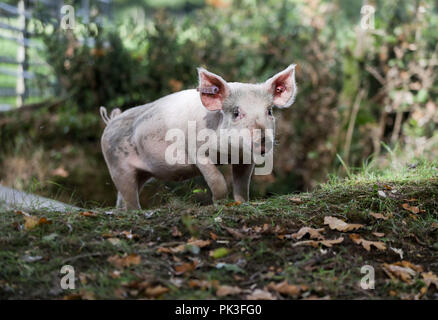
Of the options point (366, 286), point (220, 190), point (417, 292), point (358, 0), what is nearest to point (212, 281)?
point (366, 286)

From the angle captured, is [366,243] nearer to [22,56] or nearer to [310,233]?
[310,233]

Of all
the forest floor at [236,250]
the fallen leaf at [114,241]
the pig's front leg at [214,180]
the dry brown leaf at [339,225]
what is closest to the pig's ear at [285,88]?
the pig's front leg at [214,180]

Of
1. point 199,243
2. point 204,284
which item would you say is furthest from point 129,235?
point 204,284

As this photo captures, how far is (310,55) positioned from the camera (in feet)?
32.6

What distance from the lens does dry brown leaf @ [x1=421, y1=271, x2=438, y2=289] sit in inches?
125

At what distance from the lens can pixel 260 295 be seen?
297 centimetres

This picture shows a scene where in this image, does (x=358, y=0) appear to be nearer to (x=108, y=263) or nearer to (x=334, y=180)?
(x=334, y=180)

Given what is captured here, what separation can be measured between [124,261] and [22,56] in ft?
31.9

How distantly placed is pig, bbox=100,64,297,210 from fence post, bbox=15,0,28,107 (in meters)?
6.84

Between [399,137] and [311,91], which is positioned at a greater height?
[311,91]

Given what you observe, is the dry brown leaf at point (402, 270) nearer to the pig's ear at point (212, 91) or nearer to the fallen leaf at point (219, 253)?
the fallen leaf at point (219, 253)

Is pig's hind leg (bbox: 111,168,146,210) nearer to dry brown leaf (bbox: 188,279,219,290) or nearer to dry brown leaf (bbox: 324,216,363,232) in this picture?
dry brown leaf (bbox: 324,216,363,232)

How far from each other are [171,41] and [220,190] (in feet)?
19.1

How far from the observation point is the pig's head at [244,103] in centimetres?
428
